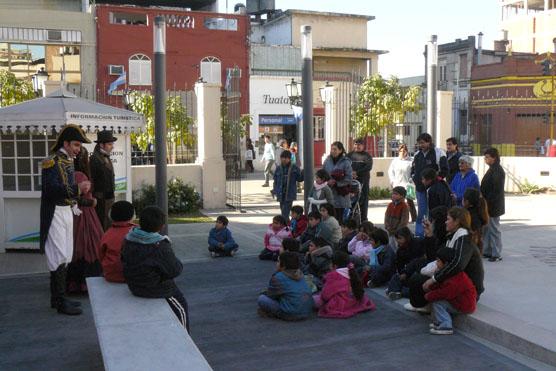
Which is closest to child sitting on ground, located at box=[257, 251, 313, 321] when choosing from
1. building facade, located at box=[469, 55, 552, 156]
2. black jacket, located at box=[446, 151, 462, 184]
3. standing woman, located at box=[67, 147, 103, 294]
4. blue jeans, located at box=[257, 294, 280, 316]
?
blue jeans, located at box=[257, 294, 280, 316]

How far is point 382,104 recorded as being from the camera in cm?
2261

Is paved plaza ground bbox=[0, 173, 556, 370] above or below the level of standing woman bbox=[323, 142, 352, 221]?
below

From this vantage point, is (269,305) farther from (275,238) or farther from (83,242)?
(275,238)

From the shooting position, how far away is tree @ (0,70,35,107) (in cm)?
2375

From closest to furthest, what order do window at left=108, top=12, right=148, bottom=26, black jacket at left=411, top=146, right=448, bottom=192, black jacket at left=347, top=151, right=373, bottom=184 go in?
black jacket at left=411, top=146, right=448, bottom=192
black jacket at left=347, top=151, right=373, bottom=184
window at left=108, top=12, right=148, bottom=26

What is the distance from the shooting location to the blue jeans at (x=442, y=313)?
6.49m

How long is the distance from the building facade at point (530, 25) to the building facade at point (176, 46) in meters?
26.4

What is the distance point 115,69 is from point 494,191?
85.9ft

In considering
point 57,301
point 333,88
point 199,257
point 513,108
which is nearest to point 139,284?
point 57,301

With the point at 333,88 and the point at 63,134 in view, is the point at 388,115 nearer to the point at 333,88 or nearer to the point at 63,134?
the point at 333,88

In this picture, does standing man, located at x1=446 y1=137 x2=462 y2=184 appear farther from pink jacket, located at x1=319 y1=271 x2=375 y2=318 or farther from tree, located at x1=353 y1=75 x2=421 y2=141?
tree, located at x1=353 y1=75 x2=421 y2=141

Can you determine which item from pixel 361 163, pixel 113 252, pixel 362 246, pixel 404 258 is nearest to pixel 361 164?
pixel 361 163

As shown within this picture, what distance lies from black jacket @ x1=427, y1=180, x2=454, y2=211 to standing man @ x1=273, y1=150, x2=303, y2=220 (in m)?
3.05

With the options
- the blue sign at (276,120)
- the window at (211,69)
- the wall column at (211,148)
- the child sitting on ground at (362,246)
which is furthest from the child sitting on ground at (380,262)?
the blue sign at (276,120)
